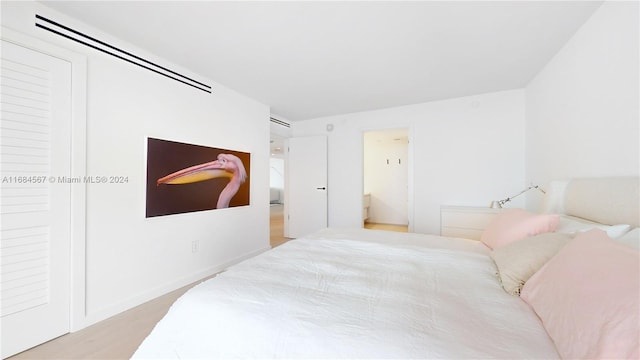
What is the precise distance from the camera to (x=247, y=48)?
2.14m

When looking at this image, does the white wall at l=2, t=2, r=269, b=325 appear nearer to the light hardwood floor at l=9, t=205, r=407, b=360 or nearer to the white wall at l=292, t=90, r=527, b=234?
the light hardwood floor at l=9, t=205, r=407, b=360

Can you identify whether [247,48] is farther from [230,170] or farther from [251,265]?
[251,265]

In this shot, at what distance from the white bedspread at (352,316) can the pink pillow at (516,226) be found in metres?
0.34

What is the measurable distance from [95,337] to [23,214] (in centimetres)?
98

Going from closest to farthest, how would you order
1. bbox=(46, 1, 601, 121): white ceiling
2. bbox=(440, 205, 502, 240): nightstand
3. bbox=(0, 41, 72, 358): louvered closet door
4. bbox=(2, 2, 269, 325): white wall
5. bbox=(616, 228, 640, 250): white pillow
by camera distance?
bbox=(616, 228, 640, 250): white pillow, bbox=(0, 41, 72, 358): louvered closet door, bbox=(46, 1, 601, 121): white ceiling, bbox=(2, 2, 269, 325): white wall, bbox=(440, 205, 502, 240): nightstand

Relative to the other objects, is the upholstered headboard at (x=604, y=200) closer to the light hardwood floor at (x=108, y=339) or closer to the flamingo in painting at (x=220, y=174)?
the light hardwood floor at (x=108, y=339)

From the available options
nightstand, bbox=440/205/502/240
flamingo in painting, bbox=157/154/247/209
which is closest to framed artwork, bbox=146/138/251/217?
flamingo in painting, bbox=157/154/247/209

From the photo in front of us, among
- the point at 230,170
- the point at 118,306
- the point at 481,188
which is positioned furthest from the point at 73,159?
the point at 481,188

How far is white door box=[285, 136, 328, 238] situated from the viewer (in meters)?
4.39

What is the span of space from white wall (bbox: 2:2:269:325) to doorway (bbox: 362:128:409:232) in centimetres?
411

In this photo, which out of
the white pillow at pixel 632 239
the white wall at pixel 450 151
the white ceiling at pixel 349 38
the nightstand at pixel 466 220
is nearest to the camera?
the white pillow at pixel 632 239

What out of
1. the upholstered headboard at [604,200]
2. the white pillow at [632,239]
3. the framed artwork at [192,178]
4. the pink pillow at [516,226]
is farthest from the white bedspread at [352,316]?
the framed artwork at [192,178]

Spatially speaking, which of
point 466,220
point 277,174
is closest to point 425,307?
point 466,220

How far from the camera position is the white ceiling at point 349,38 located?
5.41 ft
